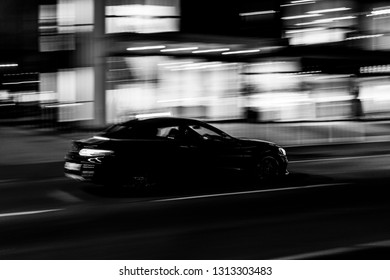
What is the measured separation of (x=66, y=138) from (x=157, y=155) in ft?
31.5

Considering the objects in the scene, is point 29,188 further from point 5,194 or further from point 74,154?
point 74,154

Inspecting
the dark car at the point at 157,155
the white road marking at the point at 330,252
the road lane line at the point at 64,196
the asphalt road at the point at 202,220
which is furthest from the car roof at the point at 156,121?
the white road marking at the point at 330,252

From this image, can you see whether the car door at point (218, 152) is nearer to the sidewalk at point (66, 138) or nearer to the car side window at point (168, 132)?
the car side window at point (168, 132)

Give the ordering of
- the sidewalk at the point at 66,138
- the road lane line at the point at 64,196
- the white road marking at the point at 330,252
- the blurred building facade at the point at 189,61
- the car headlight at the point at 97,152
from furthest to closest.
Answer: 1. the blurred building facade at the point at 189,61
2. the sidewalk at the point at 66,138
3. the road lane line at the point at 64,196
4. the car headlight at the point at 97,152
5. the white road marking at the point at 330,252

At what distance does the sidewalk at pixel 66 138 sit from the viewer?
14164 millimetres

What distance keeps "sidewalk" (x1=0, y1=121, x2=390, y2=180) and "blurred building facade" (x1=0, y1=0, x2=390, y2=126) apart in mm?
1898

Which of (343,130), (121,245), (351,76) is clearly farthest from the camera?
(351,76)

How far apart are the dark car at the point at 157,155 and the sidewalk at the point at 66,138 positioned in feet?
11.4

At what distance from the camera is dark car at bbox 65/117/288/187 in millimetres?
10367

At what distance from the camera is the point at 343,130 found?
909 inches

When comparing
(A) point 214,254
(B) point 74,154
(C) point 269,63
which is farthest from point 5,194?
(C) point 269,63

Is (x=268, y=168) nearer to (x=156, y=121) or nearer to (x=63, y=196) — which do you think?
(x=156, y=121)

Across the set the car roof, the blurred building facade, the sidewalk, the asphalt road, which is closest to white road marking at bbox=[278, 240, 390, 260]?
the asphalt road

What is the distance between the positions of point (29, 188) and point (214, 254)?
19.8 ft
